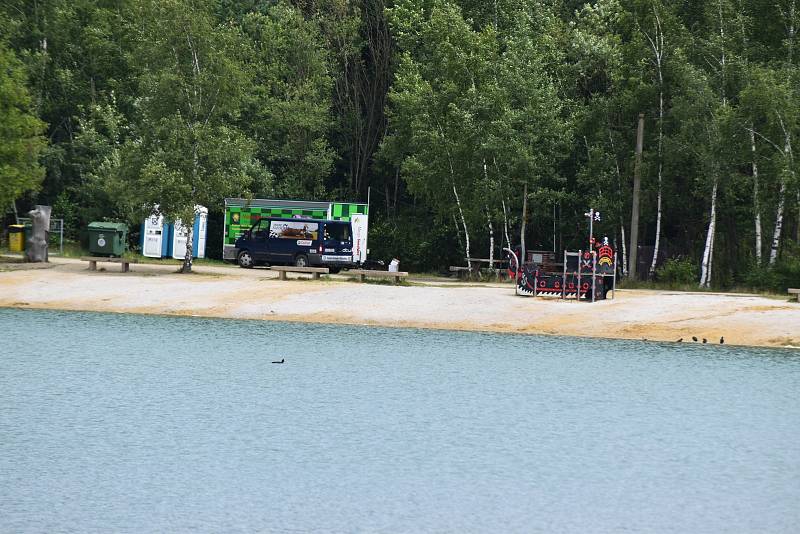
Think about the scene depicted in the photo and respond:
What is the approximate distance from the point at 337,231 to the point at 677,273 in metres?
13.5

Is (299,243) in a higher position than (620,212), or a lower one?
lower

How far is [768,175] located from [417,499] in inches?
1335

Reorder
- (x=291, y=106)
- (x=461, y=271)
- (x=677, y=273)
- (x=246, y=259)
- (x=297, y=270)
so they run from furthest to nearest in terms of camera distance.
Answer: (x=291, y=106) < (x=246, y=259) < (x=461, y=271) < (x=677, y=273) < (x=297, y=270)

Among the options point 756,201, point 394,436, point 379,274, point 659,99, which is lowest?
point 394,436

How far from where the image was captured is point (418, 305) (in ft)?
120

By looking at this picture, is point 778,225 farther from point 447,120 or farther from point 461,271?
point 447,120

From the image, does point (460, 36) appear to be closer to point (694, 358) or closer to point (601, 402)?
point (694, 358)

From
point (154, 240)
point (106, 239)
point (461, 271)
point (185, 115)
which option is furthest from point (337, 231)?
point (154, 240)

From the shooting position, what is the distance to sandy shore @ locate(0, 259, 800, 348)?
32.2m

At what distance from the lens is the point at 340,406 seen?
20750 millimetres

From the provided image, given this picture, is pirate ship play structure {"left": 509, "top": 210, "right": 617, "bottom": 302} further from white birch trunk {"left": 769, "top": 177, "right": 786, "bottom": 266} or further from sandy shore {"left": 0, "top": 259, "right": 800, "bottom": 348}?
white birch trunk {"left": 769, "top": 177, "right": 786, "bottom": 266}

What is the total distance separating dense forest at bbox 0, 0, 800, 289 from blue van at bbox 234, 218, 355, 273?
2.74 m

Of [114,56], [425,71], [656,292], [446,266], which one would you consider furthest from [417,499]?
[114,56]

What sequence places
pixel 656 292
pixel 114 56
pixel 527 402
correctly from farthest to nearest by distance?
pixel 114 56 → pixel 656 292 → pixel 527 402
